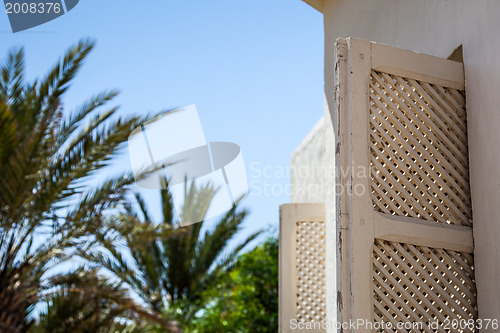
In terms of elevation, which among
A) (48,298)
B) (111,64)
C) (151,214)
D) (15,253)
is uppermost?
(111,64)

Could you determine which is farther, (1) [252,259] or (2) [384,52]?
(1) [252,259]

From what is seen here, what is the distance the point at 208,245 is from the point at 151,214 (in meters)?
1.38

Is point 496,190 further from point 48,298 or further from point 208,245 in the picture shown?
point 208,245

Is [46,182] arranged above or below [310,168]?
below

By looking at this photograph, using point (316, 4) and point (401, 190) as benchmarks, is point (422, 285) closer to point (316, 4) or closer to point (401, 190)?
point (401, 190)

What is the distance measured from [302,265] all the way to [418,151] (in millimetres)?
3184

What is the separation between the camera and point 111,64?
16.4 metres

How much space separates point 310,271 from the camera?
714cm

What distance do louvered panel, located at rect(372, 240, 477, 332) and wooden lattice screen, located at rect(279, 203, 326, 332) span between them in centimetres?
299

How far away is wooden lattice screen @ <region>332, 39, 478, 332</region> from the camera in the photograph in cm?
380

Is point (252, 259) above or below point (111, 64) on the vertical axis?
below

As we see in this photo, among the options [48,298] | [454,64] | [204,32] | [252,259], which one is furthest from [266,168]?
[454,64]

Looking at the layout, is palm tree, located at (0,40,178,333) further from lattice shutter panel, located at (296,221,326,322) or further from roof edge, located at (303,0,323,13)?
roof edge, located at (303,0,323,13)

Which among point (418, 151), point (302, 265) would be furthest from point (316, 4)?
point (418, 151)
